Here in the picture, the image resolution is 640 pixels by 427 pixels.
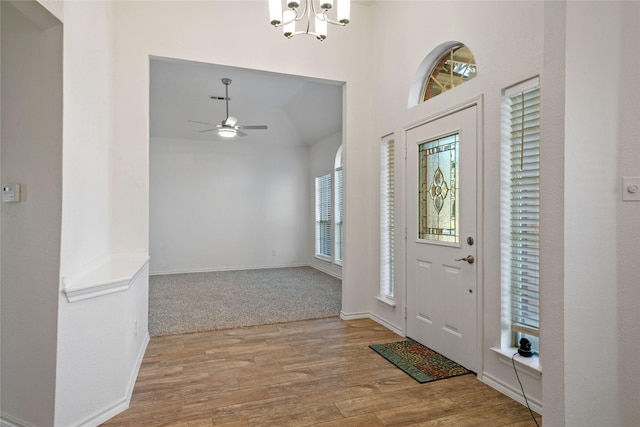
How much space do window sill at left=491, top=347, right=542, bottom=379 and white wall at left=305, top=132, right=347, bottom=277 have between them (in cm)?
434

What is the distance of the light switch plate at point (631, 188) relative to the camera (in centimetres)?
168

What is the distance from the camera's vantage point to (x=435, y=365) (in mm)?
2922

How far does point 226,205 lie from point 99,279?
5.64m

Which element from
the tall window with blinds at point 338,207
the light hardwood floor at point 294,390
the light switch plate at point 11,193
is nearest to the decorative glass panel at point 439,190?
the light hardwood floor at point 294,390

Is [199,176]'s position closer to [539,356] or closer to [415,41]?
[415,41]

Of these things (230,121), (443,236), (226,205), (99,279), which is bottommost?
(99,279)

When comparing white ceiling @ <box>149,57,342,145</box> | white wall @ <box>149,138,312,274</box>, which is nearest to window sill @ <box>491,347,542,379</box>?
white ceiling @ <box>149,57,342,145</box>

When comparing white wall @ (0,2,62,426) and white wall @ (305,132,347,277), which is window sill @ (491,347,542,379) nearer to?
white wall @ (0,2,62,426)

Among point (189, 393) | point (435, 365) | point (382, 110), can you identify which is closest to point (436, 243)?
point (435, 365)

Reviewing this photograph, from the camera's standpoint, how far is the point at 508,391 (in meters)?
2.44

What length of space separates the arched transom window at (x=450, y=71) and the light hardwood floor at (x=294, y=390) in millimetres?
2399

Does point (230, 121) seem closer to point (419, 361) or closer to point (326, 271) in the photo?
point (326, 271)

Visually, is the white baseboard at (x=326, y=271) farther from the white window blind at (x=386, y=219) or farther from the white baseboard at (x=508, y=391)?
the white baseboard at (x=508, y=391)

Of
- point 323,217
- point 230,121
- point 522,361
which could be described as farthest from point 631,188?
point 323,217
